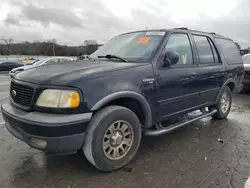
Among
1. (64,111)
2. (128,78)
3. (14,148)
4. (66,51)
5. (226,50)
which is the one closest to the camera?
(64,111)

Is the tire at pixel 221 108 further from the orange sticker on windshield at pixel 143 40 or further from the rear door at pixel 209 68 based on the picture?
the orange sticker on windshield at pixel 143 40

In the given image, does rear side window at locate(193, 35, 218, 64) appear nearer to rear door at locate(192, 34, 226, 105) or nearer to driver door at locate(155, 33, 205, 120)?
rear door at locate(192, 34, 226, 105)

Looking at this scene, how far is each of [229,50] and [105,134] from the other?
3990 millimetres

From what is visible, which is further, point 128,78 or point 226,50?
point 226,50

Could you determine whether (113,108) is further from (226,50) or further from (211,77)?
(226,50)

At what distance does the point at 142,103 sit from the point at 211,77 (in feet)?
6.55

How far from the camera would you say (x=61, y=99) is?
2496mm

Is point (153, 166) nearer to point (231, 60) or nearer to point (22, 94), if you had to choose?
point (22, 94)

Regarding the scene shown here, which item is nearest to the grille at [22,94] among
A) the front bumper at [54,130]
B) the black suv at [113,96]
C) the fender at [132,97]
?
the black suv at [113,96]

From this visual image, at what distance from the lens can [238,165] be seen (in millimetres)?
3125

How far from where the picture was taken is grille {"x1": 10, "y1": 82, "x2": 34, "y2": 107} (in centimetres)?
267

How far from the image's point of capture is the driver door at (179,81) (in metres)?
3.38

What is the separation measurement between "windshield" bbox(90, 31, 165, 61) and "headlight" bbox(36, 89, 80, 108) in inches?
50.2

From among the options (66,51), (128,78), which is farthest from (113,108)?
(66,51)
